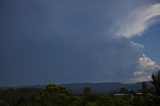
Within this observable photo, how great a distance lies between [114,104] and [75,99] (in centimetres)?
761

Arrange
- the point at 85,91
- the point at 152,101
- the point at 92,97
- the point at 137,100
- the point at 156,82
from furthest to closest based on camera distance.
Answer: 1. the point at 85,91
2. the point at 92,97
3. the point at 137,100
4. the point at 152,101
5. the point at 156,82

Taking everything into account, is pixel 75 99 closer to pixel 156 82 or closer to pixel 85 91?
pixel 85 91

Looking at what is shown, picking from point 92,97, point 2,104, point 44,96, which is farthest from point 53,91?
point 92,97

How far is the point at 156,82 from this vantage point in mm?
37250

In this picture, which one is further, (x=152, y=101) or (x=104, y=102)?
(x=104, y=102)

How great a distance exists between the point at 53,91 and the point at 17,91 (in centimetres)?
9392

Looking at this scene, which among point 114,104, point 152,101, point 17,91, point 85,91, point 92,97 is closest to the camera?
point 152,101

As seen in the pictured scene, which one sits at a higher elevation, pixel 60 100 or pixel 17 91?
pixel 17 91

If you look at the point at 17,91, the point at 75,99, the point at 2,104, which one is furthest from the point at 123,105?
the point at 17,91

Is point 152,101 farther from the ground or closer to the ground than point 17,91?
closer to the ground

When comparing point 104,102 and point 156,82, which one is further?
point 104,102

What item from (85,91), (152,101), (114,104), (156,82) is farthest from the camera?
Result: (85,91)

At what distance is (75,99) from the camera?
198 ft

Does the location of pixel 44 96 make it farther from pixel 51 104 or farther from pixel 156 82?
pixel 156 82
